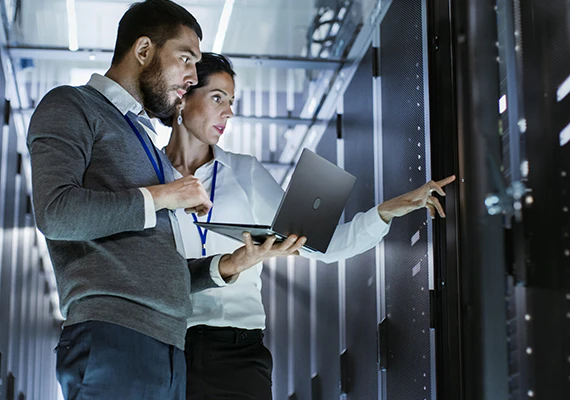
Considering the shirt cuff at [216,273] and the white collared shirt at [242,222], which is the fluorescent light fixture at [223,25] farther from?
the shirt cuff at [216,273]

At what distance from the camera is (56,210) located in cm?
211

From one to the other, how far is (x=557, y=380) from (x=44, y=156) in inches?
57.5

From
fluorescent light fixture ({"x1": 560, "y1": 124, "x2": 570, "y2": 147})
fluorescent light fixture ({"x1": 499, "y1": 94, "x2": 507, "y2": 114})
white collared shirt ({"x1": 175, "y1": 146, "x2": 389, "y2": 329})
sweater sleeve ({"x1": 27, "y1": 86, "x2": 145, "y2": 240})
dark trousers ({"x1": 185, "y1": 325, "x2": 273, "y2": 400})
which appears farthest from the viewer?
white collared shirt ({"x1": 175, "y1": 146, "x2": 389, "y2": 329})

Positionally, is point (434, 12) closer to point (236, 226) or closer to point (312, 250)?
point (312, 250)

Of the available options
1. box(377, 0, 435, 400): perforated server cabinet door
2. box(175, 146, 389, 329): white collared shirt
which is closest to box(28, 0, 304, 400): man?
box(175, 146, 389, 329): white collared shirt

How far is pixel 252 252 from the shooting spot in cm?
262

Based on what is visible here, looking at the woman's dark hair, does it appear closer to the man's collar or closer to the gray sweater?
the man's collar

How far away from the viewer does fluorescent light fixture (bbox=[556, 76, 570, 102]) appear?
2.34 metres

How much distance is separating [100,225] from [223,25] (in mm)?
2973

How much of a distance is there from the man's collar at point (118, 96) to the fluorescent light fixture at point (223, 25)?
234cm

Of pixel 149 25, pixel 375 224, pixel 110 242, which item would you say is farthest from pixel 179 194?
pixel 375 224

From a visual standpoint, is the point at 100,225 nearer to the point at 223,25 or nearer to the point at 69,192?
the point at 69,192

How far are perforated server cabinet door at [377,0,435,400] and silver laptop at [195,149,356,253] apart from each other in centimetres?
56

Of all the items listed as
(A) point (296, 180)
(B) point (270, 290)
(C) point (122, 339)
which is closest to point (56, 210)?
(C) point (122, 339)
